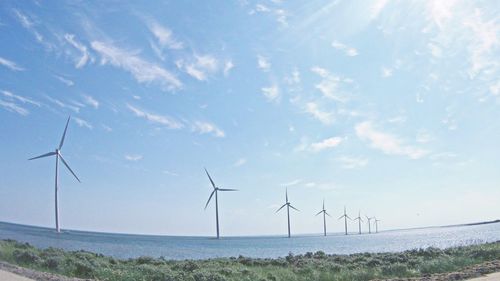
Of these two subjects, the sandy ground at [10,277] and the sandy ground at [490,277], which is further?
the sandy ground at [10,277]

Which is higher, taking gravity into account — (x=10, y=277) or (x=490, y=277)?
A: (x=10, y=277)

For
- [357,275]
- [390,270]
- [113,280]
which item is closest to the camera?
[113,280]

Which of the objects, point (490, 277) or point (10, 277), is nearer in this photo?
point (490, 277)

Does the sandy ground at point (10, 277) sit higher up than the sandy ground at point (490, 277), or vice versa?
the sandy ground at point (10, 277)

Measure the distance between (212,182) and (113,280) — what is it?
246 ft

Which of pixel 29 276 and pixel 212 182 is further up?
pixel 212 182

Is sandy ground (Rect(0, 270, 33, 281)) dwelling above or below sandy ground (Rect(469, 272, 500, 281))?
above

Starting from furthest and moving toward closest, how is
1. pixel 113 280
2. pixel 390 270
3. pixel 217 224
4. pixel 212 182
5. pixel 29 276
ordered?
pixel 217 224
pixel 212 182
pixel 390 270
pixel 113 280
pixel 29 276

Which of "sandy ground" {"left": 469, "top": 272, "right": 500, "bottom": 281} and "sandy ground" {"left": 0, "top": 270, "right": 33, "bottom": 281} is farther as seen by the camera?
"sandy ground" {"left": 0, "top": 270, "right": 33, "bottom": 281}

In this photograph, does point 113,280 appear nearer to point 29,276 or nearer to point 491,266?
point 29,276

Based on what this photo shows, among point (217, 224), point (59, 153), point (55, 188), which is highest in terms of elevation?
point (59, 153)

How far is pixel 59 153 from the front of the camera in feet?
219

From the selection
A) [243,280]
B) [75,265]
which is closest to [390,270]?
[243,280]

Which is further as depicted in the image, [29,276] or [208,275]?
[208,275]
